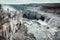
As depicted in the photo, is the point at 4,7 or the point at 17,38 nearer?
the point at 17,38

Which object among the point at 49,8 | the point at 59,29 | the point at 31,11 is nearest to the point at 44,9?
the point at 49,8

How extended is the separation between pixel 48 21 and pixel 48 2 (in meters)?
0.27

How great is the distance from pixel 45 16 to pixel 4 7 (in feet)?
1.79

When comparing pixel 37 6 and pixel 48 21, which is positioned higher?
pixel 37 6

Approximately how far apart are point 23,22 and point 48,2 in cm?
43

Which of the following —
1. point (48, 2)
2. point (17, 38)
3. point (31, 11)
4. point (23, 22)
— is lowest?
point (17, 38)

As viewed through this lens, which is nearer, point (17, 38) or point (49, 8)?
point (17, 38)

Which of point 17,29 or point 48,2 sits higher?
point 48,2

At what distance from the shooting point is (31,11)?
157 centimetres

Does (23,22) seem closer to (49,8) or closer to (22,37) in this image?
(22,37)

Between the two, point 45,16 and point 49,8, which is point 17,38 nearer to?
point 45,16

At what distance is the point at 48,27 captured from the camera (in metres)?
1.51

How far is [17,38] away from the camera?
1.44 m

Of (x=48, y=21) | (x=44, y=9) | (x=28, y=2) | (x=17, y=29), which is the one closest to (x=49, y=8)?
(x=44, y=9)
